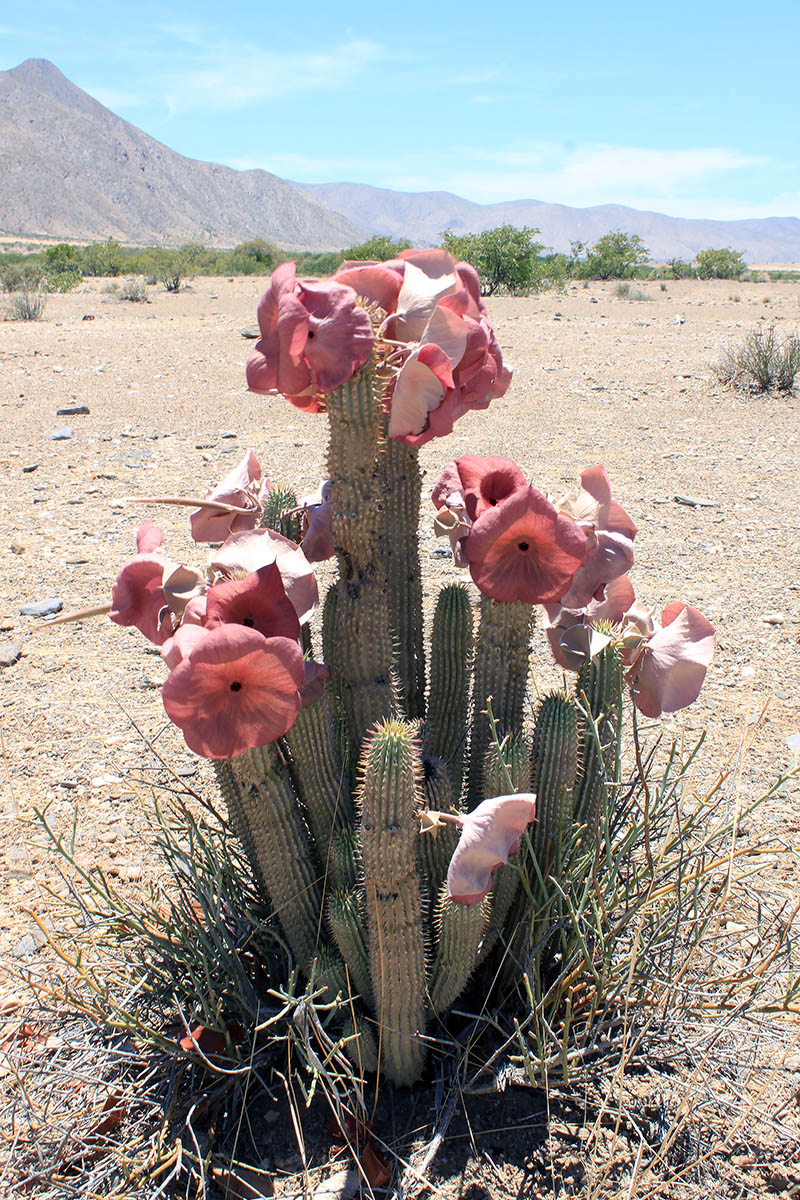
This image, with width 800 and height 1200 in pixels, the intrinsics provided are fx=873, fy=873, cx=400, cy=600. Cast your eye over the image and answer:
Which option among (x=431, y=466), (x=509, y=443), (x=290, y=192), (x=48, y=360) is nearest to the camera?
(x=431, y=466)

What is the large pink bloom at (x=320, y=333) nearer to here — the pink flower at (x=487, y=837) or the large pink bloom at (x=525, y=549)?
the large pink bloom at (x=525, y=549)

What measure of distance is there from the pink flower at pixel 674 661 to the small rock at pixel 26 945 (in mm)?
1656

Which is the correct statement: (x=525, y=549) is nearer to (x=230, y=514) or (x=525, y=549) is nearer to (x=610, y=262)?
(x=230, y=514)

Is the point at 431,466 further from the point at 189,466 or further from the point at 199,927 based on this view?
the point at 199,927

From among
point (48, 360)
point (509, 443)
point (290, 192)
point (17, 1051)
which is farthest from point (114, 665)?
point (290, 192)

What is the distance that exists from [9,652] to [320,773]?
270 cm

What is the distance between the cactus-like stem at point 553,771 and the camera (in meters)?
1.63

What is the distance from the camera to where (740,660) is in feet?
12.3

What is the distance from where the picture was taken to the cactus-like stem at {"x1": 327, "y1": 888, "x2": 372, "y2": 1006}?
1.55 meters

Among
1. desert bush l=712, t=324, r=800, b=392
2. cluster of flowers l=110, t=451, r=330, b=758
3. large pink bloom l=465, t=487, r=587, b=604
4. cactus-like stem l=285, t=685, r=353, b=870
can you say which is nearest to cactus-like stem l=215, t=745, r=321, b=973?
cactus-like stem l=285, t=685, r=353, b=870

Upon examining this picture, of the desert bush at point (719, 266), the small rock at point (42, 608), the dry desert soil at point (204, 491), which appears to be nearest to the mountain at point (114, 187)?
the desert bush at point (719, 266)

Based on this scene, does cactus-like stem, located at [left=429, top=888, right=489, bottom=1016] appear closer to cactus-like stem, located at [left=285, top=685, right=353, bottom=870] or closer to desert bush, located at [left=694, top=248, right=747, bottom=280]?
cactus-like stem, located at [left=285, top=685, right=353, bottom=870]

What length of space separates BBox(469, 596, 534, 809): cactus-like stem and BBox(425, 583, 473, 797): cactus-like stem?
0.31 feet

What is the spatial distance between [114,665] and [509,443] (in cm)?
419
